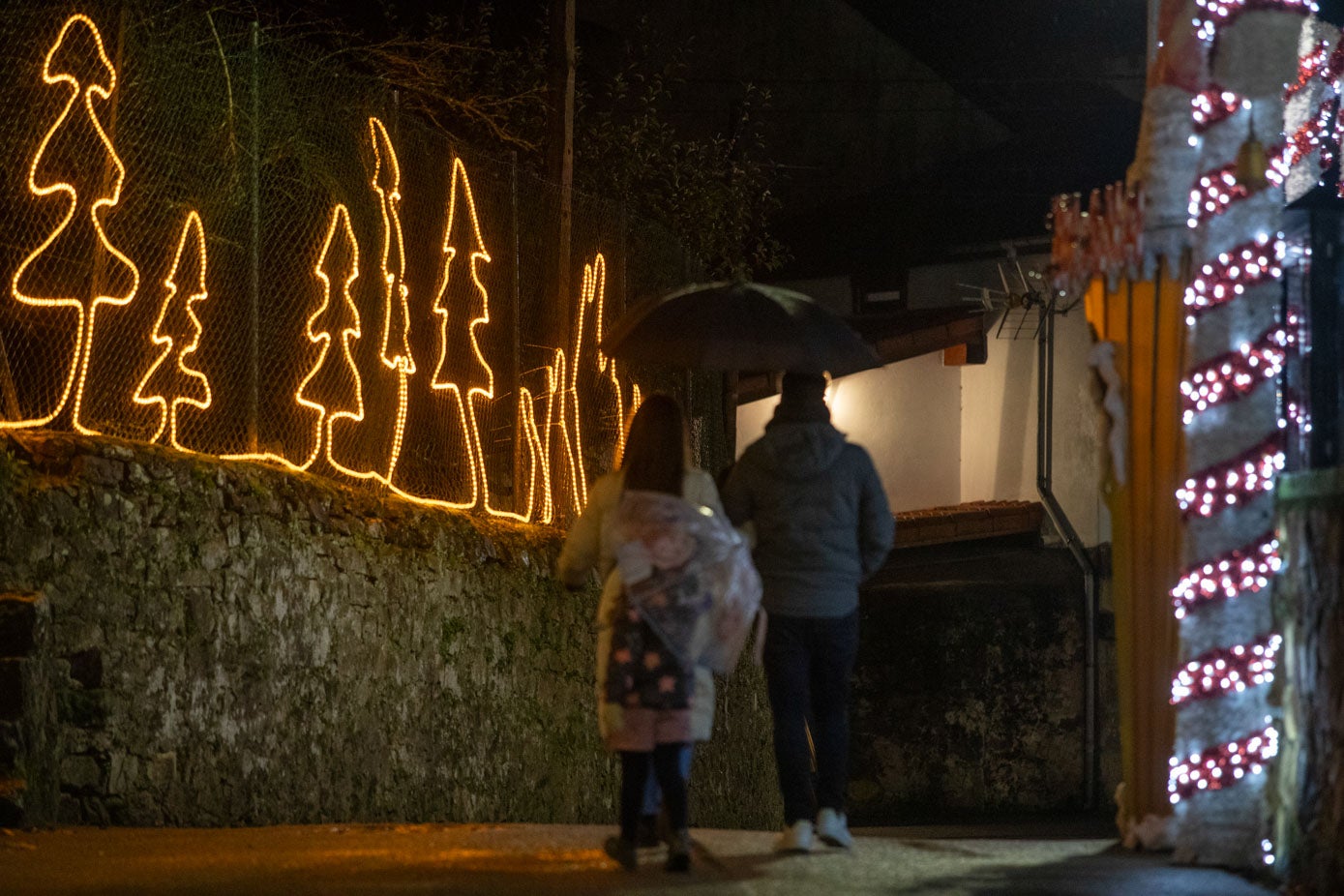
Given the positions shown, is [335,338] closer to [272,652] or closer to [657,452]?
[272,652]

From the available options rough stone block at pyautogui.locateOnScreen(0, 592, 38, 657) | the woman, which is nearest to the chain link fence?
rough stone block at pyautogui.locateOnScreen(0, 592, 38, 657)

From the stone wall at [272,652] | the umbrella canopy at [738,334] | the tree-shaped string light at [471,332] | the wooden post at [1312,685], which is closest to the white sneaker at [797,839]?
the wooden post at [1312,685]

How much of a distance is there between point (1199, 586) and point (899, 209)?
70.7 ft

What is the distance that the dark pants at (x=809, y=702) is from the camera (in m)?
7.01

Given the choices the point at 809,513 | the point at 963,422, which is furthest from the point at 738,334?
the point at 963,422

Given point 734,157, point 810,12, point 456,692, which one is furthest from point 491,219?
point 810,12

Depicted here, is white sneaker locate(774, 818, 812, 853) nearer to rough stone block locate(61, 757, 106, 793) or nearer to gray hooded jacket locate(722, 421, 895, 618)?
gray hooded jacket locate(722, 421, 895, 618)

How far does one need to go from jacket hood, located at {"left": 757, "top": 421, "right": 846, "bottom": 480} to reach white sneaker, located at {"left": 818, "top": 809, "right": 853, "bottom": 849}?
1.30 m

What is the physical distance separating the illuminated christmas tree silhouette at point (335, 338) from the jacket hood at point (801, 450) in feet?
12.2

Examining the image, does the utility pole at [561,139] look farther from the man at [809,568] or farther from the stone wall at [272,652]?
the man at [809,568]

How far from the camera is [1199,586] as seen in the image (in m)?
6.56

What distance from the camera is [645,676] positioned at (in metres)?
6.40

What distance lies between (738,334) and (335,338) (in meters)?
3.44

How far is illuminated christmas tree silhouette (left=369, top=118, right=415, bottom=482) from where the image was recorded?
10992mm
